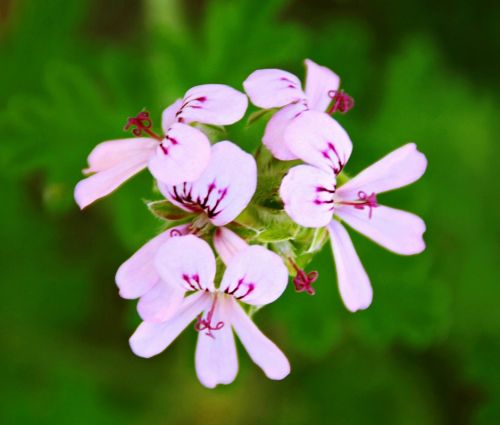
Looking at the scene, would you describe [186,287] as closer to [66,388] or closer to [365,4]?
[66,388]

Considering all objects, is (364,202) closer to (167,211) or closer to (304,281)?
(304,281)

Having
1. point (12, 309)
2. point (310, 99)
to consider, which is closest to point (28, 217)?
point (12, 309)

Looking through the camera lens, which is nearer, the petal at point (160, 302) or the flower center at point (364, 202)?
the petal at point (160, 302)

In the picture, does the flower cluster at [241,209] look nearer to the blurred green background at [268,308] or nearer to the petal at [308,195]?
the petal at [308,195]

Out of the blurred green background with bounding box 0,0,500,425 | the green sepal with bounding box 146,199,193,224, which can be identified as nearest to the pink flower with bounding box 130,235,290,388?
the green sepal with bounding box 146,199,193,224

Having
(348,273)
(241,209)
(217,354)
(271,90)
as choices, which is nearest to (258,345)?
(217,354)

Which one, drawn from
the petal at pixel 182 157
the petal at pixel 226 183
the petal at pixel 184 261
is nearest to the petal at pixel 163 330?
the petal at pixel 184 261
